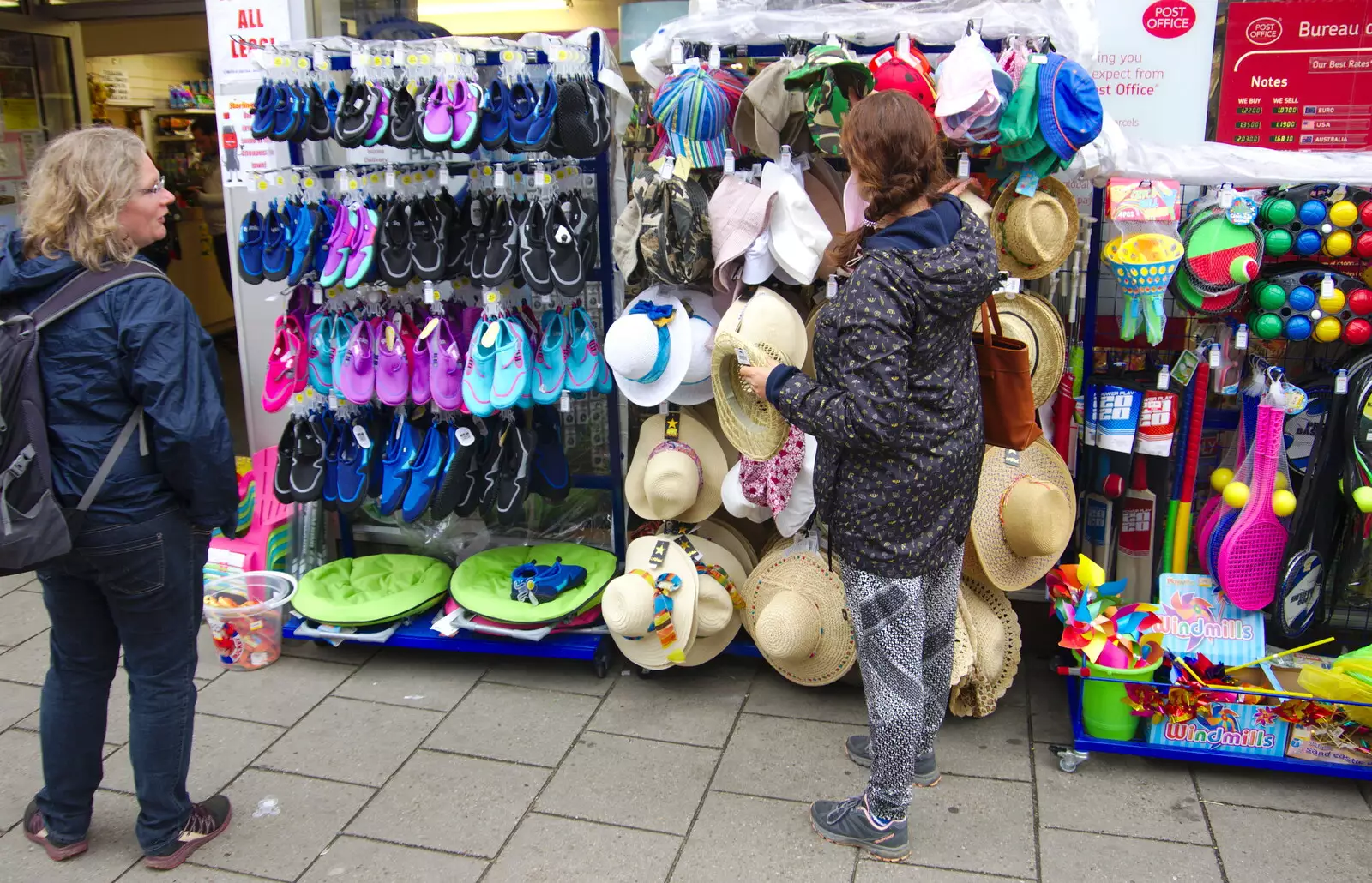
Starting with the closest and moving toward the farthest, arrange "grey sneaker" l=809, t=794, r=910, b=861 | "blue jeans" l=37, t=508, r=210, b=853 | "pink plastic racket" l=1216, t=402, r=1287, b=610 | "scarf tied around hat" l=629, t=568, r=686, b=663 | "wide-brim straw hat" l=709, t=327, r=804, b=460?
"blue jeans" l=37, t=508, r=210, b=853 < "grey sneaker" l=809, t=794, r=910, b=861 < "wide-brim straw hat" l=709, t=327, r=804, b=460 < "pink plastic racket" l=1216, t=402, r=1287, b=610 < "scarf tied around hat" l=629, t=568, r=686, b=663

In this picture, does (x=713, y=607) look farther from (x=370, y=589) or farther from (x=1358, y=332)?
(x=1358, y=332)

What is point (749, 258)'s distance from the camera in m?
3.38

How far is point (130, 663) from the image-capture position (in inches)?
111

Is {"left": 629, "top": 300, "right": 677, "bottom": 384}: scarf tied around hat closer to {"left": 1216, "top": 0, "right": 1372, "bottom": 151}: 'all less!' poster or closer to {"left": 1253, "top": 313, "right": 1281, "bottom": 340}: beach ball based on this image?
{"left": 1253, "top": 313, "right": 1281, "bottom": 340}: beach ball

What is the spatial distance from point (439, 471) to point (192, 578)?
117 centimetres

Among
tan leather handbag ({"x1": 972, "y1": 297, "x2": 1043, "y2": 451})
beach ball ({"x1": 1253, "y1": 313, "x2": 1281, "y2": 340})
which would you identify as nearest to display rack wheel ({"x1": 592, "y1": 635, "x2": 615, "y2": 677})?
tan leather handbag ({"x1": 972, "y1": 297, "x2": 1043, "y2": 451})

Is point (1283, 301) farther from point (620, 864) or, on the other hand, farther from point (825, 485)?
point (620, 864)

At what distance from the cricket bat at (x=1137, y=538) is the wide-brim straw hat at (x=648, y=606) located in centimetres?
147

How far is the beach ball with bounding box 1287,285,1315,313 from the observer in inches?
128

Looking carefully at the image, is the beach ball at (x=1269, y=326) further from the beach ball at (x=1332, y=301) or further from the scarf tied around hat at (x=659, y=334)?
the scarf tied around hat at (x=659, y=334)

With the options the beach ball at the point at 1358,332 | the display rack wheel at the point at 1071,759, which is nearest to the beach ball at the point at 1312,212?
the beach ball at the point at 1358,332

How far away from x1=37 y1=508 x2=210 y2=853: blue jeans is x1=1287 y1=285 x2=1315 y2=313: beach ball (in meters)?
3.16

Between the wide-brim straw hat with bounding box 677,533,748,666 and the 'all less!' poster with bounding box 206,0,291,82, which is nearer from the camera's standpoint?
the wide-brim straw hat with bounding box 677,533,748,666

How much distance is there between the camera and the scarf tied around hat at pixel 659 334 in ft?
11.4
